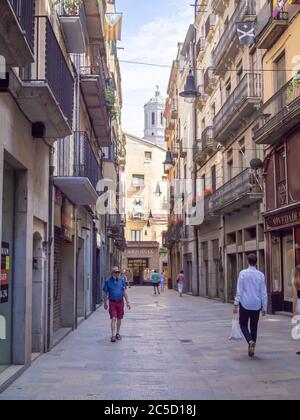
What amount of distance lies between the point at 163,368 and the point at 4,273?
2.83m

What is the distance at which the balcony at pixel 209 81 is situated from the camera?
30.3 m

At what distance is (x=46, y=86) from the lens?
8.01 metres

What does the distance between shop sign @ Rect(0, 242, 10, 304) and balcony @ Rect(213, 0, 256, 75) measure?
17200mm

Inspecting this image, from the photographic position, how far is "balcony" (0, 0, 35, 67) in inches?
229

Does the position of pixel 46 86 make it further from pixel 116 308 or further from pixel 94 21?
pixel 94 21

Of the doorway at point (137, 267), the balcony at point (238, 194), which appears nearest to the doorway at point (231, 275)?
the balcony at point (238, 194)

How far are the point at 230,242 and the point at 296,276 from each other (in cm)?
1648

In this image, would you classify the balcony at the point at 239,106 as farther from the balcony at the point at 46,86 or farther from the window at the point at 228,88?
the balcony at the point at 46,86

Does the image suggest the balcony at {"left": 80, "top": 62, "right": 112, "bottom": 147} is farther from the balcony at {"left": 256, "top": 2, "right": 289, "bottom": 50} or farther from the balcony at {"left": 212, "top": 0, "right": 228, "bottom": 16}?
the balcony at {"left": 212, "top": 0, "right": 228, "bottom": 16}

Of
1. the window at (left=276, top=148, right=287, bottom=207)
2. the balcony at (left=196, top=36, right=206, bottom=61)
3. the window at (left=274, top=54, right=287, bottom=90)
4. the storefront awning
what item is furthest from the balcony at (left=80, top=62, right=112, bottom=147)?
the balcony at (left=196, top=36, right=206, bottom=61)

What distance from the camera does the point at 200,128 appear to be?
36.3 metres

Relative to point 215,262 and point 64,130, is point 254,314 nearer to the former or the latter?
point 64,130

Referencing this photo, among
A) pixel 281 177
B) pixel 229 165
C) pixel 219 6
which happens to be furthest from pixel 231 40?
pixel 281 177
